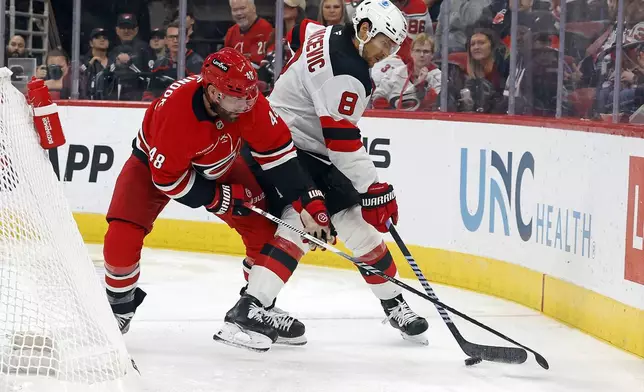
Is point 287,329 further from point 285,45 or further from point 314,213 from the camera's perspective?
point 285,45

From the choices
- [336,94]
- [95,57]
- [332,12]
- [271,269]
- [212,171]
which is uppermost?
[332,12]

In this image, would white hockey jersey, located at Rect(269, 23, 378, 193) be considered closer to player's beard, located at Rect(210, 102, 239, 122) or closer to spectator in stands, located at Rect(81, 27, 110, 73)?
player's beard, located at Rect(210, 102, 239, 122)

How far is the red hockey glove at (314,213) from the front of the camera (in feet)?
11.4

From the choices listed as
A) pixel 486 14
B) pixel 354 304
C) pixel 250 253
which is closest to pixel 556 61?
pixel 486 14

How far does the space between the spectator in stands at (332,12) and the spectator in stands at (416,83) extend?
0.40 meters

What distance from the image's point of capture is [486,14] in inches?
208

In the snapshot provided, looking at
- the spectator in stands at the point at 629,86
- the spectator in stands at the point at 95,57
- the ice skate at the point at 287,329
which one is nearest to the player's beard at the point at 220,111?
the ice skate at the point at 287,329

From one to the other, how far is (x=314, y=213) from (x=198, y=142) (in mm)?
441

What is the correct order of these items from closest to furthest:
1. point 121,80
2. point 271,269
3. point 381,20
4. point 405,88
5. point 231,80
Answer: point 231,80 < point 381,20 < point 271,269 < point 405,88 < point 121,80

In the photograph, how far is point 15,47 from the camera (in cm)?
641

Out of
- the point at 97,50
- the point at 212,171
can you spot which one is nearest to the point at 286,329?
the point at 212,171

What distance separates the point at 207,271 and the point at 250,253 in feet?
5.34

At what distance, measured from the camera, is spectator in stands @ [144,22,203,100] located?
20.5ft

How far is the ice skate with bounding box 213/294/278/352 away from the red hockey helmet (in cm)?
67
